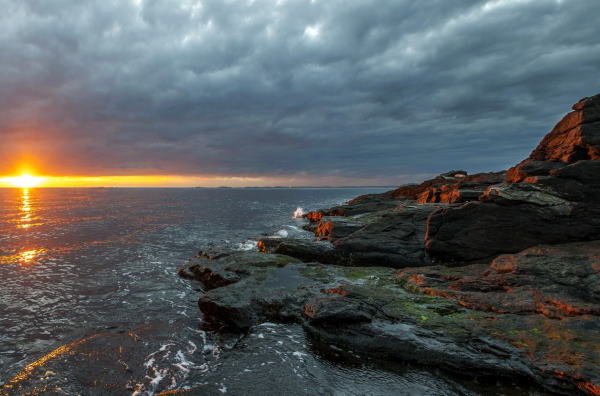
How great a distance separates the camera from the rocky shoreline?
30.1 ft

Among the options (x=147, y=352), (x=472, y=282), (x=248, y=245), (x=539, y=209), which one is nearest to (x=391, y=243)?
(x=472, y=282)

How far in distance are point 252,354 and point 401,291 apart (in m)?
8.21

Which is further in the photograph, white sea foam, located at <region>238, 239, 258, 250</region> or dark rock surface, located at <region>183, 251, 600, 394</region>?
white sea foam, located at <region>238, 239, 258, 250</region>

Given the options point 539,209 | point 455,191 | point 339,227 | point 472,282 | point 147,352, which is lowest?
point 147,352

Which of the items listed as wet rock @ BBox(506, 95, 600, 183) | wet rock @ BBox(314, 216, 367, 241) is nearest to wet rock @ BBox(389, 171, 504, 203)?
wet rock @ BBox(506, 95, 600, 183)

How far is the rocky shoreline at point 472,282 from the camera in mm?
9188

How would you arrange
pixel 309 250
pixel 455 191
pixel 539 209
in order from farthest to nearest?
pixel 455 191 → pixel 309 250 → pixel 539 209

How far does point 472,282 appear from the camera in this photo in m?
14.0

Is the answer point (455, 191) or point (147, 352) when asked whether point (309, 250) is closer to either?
point (147, 352)

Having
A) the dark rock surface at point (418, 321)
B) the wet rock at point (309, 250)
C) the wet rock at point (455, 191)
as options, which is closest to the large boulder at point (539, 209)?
the dark rock surface at point (418, 321)

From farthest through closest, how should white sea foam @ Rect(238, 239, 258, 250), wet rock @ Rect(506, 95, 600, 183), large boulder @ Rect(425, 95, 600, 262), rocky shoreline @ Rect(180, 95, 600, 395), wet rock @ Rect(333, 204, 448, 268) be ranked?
white sea foam @ Rect(238, 239, 258, 250) → wet rock @ Rect(333, 204, 448, 268) → wet rock @ Rect(506, 95, 600, 183) → large boulder @ Rect(425, 95, 600, 262) → rocky shoreline @ Rect(180, 95, 600, 395)

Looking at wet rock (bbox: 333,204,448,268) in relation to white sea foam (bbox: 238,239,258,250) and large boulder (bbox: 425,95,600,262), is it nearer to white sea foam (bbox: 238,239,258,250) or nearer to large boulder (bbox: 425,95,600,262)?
large boulder (bbox: 425,95,600,262)

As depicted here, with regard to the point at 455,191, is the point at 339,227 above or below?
below

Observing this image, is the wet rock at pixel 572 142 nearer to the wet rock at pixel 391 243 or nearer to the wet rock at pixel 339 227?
the wet rock at pixel 391 243
